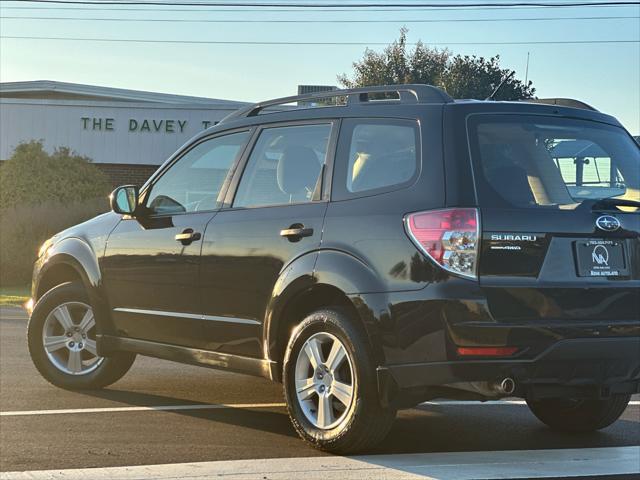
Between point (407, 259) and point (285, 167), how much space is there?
4.74ft

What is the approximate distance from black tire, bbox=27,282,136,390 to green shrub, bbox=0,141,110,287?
50.5 ft

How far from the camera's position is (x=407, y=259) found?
5785mm

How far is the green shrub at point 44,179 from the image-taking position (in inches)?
1060

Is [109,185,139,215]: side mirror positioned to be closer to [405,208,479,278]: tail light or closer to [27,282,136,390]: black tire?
[27,282,136,390]: black tire

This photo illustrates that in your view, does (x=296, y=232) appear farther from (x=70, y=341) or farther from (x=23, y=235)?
(x=23, y=235)

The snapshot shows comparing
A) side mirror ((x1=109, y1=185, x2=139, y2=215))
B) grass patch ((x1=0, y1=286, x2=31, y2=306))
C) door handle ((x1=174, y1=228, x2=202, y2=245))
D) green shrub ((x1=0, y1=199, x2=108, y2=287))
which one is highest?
side mirror ((x1=109, y1=185, x2=139, y2=215))

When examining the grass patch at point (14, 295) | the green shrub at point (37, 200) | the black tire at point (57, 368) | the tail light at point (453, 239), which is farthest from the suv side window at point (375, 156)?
the green shrub at point (37, 200)

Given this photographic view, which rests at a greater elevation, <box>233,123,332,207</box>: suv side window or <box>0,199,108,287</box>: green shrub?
<box>233,123,332,207</box>: suv side window

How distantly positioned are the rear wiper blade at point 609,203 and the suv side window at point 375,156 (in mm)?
953

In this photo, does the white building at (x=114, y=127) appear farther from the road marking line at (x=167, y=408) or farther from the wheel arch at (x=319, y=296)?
the wheel arch at (x=319, y=296)

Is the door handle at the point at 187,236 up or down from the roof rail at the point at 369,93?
down

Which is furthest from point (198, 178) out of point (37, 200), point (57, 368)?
point (37, 200)

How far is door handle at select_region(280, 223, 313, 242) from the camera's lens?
6.43 m

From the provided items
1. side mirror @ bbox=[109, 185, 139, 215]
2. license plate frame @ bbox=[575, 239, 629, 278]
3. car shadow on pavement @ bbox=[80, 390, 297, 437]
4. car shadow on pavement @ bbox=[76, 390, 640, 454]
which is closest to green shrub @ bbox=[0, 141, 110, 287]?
car shadow on pavement @ bbox=[80, 390, 297, 437]
